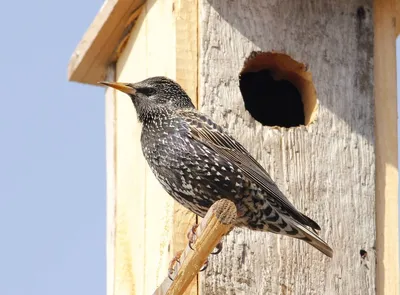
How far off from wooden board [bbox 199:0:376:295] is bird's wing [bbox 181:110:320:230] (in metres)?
0.18

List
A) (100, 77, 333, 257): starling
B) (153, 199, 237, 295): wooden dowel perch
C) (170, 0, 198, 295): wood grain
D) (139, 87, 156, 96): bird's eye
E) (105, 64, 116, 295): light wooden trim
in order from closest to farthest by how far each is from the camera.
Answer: (153, 199, 237, 295): wooden dowel perch < (100, 77, 333, 257): starling < (170, 0, 198, 295): wood grain < (139, 87, 156, 96): bird's eye < (105, 64, 116, 295): light wooden trim

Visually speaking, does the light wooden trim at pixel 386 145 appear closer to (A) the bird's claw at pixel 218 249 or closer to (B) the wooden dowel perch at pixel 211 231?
(A) the bird's claw at pixel 218 249

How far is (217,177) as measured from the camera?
522 centimetres

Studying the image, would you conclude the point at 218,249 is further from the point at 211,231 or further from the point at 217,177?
the point at 211,231

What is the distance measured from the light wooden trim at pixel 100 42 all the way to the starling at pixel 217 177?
804 millimetres

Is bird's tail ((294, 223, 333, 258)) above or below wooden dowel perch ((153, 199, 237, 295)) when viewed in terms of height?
above

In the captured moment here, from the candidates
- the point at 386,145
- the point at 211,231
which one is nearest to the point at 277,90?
the point at 386,145

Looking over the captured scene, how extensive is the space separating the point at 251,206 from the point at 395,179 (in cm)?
77

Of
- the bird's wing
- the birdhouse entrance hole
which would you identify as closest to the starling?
the bird's wing

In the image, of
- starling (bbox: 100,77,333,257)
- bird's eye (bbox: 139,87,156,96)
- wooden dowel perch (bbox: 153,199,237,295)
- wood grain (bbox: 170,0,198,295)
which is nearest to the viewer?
wooden dowel perch (bbox: 153,199,237,295)

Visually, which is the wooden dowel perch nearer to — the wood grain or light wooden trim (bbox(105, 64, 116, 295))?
the wood grain

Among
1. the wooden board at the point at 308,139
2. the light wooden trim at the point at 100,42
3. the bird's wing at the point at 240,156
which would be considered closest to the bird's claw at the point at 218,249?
the wooden board at the point at 308,139

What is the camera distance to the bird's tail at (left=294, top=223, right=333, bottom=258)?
528 cm

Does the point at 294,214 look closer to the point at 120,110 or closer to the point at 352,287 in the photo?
the point at 352,287
